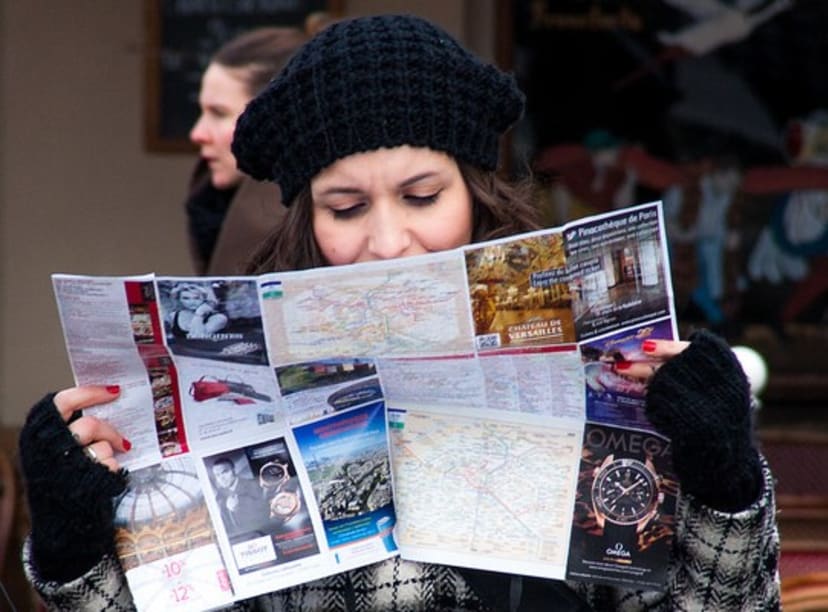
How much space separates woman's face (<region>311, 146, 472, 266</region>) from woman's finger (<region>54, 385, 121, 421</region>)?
13.5 inches

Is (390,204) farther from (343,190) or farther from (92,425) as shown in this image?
(92,425)

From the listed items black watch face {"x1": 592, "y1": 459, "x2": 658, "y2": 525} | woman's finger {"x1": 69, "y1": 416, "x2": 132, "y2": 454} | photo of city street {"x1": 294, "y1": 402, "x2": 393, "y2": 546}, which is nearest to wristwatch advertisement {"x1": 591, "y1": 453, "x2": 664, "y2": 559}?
black watch face {"x1": 592, "y1": 459, "x2": 658, "y2": 525}

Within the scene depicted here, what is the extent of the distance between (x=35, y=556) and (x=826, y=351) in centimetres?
383

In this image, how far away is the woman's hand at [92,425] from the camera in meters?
1.88

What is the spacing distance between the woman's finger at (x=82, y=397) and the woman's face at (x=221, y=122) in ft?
5.02

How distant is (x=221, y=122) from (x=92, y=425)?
163 cm

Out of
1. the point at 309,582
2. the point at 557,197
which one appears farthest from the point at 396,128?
the point at 557,197

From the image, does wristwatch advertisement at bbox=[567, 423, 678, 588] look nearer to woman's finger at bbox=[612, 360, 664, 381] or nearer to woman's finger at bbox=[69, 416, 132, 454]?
woman's finger at bbox=[612, 360, 664, 381]

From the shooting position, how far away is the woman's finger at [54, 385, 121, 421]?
189 centimetres

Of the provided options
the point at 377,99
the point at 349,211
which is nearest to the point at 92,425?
the point at 349,211

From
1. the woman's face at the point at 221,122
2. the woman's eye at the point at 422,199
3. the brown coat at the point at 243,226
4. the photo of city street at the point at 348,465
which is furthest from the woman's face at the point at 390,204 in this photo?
the woman's face at the point at 221,122

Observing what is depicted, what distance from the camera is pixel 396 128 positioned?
200 centimetres

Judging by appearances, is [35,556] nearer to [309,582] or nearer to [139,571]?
[139,571]

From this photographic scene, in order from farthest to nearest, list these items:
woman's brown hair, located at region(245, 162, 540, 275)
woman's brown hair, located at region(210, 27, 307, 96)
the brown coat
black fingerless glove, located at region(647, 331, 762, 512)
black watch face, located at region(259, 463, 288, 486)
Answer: woman's brown hair, located at region(210, 27, 307, 96), the brown coat, woman's brown hair, located at region(245, 162, 540, 275), black watch face, located at region(259, 463, 288, 486), black fingerless glove, located at region(647, 331, 762, 512)
